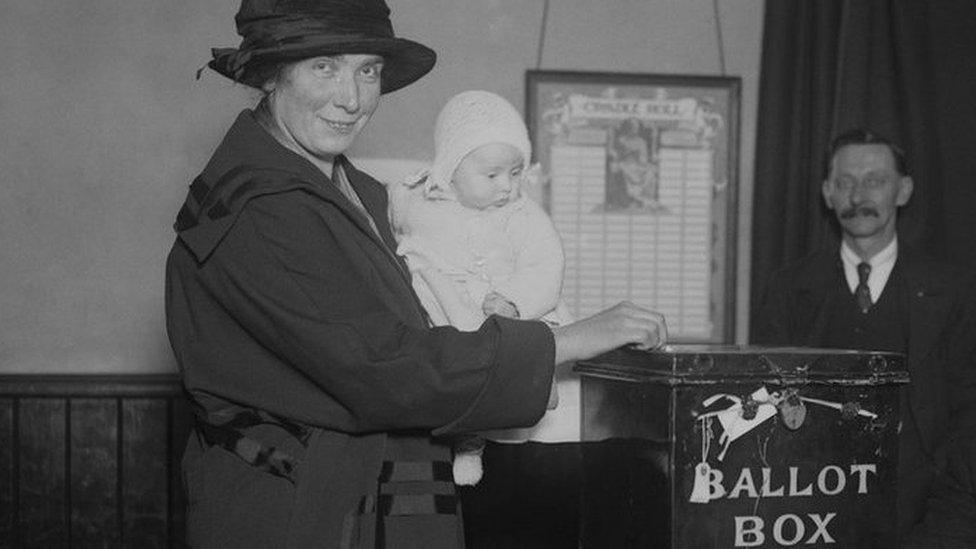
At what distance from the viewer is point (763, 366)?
1.93m

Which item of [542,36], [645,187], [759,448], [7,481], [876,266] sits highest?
[542,36]

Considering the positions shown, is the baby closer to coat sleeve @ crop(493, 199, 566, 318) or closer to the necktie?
coat sleeve @ crop(493, 199, 566, 318)

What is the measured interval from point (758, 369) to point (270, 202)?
821 mm

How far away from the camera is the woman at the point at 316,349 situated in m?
1.85

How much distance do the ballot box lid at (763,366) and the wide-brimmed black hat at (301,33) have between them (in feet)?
2.27

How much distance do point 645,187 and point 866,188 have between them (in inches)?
28.1

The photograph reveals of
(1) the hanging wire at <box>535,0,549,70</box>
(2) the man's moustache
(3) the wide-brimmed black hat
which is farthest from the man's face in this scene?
(3) the wide-brimmed black hat

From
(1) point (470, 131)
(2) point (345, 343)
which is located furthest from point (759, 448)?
(1) point (470, 131)

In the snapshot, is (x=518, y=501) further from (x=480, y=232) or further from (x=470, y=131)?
(x=470, y=131)

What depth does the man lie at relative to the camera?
12.1 ft

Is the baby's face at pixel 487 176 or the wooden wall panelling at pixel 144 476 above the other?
the baby's face at pixel 487 176

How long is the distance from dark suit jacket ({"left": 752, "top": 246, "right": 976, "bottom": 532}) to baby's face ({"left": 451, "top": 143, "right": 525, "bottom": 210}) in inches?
66.4

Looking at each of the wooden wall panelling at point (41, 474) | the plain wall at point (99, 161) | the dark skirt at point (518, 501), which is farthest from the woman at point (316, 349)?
the wooden wall panelling at point (41, 474)

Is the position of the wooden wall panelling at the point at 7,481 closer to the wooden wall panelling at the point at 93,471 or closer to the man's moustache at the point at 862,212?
the wooden wall panelling at the point at 93,471
